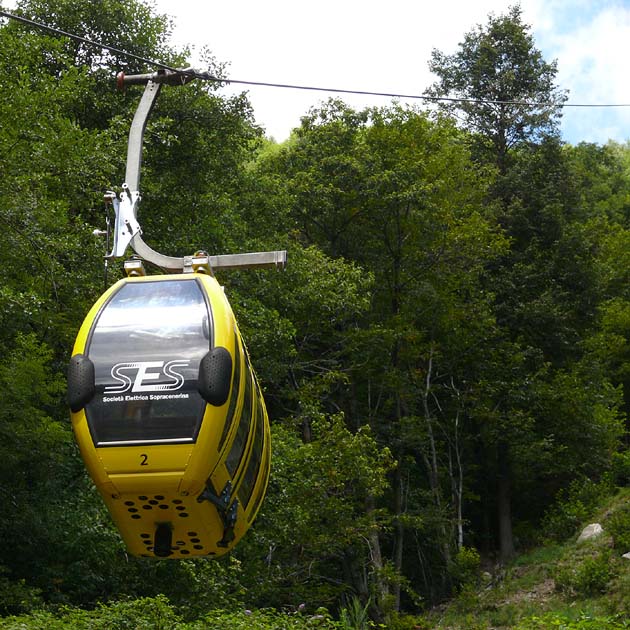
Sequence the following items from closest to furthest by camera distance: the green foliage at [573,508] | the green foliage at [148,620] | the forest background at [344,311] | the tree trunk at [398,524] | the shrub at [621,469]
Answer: the green foliage at [148,620] < the forest background at [344,311] < the tree trunk at [398,524] < the green foliage at [573,508] < the shrub at [621,469]

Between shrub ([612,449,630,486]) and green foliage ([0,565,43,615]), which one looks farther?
shrub ([612,449,630,486])

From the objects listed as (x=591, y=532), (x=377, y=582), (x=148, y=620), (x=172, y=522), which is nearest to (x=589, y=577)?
(x=591, y=532)

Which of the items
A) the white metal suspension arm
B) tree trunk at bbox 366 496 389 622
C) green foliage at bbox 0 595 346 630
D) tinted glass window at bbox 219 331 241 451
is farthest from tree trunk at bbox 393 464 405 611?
tinted glass window at bbox 219 331 241 451

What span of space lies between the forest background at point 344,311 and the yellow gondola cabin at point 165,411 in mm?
5874

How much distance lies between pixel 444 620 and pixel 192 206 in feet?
34.7

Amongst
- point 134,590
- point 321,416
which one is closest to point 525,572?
point 321,416

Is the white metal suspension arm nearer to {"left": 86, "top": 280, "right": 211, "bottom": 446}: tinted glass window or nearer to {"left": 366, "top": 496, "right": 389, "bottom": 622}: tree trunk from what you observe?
{"left": 86, "top": 280, "right": 211, "bottom": 446}: tinted glass window

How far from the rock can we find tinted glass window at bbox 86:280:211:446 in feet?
59.0

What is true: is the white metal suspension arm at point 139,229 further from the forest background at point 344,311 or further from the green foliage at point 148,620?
the green foliage at point 148,620

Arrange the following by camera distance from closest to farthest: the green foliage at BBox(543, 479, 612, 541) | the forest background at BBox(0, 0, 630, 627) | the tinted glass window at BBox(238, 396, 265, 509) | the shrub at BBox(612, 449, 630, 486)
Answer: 1. the tinted glass window at BBox(238, 396, 265, 509)
2. the forest background at BBox(0, 0, 630, 627)
3. the green foliage at BBox(543, 479, 612, 541)
4. the shrub at BBox(612, 449, 630, 486)

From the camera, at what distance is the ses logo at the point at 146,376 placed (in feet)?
21.1

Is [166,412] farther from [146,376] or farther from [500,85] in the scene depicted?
[500,85]

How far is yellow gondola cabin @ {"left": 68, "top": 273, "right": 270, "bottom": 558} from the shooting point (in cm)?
638

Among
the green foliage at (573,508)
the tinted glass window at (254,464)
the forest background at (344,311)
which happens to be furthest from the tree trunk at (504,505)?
the tinted glass window at (254,464)
